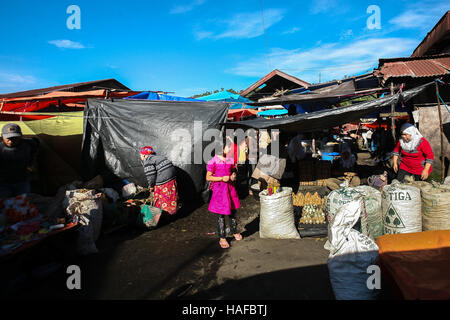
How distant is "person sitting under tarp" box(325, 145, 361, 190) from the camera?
7.43 m

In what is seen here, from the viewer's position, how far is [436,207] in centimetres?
336

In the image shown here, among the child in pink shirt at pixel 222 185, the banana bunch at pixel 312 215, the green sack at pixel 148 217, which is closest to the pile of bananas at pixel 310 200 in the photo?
the banana bunch at pixel 312 215

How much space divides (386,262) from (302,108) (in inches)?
327

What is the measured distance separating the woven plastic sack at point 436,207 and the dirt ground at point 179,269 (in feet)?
4.88

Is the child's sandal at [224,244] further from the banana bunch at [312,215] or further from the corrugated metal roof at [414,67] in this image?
the corrugated metal roof at [414,67]

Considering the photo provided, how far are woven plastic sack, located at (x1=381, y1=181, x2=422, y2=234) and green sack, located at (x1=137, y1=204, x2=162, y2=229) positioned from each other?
4.22 metres

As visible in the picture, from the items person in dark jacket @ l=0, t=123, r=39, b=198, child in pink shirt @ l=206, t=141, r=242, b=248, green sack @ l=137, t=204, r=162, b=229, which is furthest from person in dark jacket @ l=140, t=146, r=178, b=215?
person in dark jacket @ l=0, t=123, r=39, b=198

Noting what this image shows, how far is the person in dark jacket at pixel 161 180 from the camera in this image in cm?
545

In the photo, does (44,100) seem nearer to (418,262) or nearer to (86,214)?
(86,214)

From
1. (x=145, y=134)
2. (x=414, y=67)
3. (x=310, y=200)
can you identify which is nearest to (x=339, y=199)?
(x=310, y=200)

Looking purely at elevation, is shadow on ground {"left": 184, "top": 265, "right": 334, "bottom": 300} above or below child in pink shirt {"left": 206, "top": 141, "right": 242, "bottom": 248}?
below

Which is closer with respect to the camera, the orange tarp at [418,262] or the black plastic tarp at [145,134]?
the orange tarp at [418,262]

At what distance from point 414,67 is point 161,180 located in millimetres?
6755

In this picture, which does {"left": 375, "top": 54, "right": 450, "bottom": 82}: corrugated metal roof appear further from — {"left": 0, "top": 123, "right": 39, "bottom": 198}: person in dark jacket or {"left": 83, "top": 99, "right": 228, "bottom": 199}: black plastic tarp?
{"left": 0, "top": 123, "right": 39, "bottom": 198}: person in dark jacket
